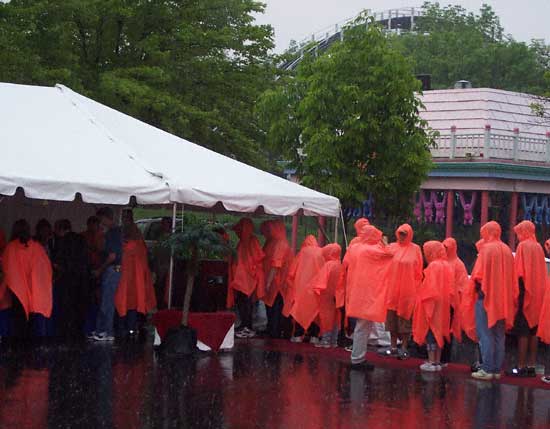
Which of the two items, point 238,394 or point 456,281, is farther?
point 456,281

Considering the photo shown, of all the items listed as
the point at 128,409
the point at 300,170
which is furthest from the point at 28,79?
the point at 128,409

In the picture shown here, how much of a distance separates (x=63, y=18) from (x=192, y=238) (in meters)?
11.3

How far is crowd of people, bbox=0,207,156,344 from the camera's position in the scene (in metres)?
13.8

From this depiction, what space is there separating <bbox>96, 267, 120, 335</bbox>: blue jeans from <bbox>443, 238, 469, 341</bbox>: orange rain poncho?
4651mm

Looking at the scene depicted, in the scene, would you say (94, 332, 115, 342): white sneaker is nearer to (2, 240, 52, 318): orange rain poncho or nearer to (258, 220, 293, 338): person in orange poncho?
(2, 240, 52, 318): orange rain poncho

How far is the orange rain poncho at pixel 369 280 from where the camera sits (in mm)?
12969

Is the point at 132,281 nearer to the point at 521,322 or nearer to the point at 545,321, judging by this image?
the point at 521,322

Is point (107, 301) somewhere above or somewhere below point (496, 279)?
below

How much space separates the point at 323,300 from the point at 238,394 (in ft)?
13.5

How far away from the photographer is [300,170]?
23.6 m

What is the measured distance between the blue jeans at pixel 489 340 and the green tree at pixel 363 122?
9779 millimetres

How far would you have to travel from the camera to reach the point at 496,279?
485 inches

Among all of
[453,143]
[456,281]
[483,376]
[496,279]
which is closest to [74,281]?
[456,281]

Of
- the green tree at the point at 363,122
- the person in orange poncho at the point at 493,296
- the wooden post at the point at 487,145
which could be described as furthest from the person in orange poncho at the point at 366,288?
the wooden post at the point at 487,145
